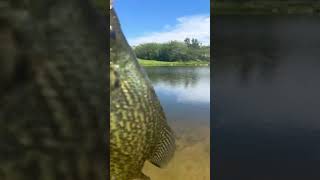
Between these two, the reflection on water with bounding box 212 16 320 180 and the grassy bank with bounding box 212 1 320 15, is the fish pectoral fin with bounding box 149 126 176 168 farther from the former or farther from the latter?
the reflection on water with bounding box 212 16 320 180

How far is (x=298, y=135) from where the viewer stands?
31.1 ft

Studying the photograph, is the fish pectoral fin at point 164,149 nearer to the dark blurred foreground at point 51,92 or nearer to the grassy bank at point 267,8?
the dark blurred foreground at point 51,92

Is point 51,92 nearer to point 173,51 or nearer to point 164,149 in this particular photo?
point 164,149

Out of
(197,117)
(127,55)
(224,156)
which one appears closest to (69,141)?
(127,55)

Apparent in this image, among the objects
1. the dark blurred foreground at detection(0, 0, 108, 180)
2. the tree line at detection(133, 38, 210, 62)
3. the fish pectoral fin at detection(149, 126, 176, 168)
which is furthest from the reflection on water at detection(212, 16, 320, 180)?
the dark blurred foreground at detection(0, 0, 108, 180)

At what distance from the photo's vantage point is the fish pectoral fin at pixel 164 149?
1.93 m

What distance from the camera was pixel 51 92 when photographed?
0.32 metres

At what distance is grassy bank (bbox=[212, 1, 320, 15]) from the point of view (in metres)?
8.02

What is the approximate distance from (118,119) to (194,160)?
6476mm

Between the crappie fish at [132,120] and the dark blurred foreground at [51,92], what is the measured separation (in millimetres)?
1370

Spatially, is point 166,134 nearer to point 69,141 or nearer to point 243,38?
point 69,141

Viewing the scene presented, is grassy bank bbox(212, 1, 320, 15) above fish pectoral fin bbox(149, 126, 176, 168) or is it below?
above

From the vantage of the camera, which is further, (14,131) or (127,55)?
(127,55)

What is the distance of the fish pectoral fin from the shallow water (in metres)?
4.09
